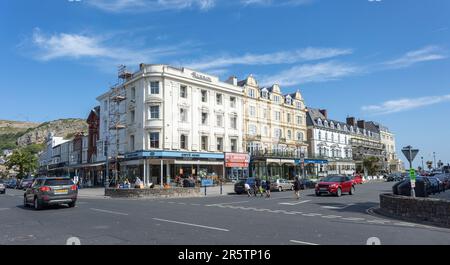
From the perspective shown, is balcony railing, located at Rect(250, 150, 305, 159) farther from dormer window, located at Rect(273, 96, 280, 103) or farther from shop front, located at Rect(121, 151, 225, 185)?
dormer window, located at Rect(273, 96, 280, 103)

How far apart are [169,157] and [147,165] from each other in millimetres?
2584

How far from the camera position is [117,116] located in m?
48.5

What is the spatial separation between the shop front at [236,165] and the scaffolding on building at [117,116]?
13.3 m

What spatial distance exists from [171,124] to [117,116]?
9.30 metres

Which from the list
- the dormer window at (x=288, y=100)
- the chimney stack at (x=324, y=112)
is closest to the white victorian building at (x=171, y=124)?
the dormer window at (x=288, y=100)

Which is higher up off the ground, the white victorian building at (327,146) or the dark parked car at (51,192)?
the white victorian building at (327,146)

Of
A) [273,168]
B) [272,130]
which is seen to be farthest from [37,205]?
[272,130]

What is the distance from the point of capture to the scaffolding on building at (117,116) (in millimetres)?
45244

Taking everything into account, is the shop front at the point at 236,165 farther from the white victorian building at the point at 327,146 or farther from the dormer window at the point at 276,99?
the white victorian building at the point at 327,146

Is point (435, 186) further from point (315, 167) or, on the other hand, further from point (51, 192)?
point (315, 167)

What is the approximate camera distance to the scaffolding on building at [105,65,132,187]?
1781 inches
